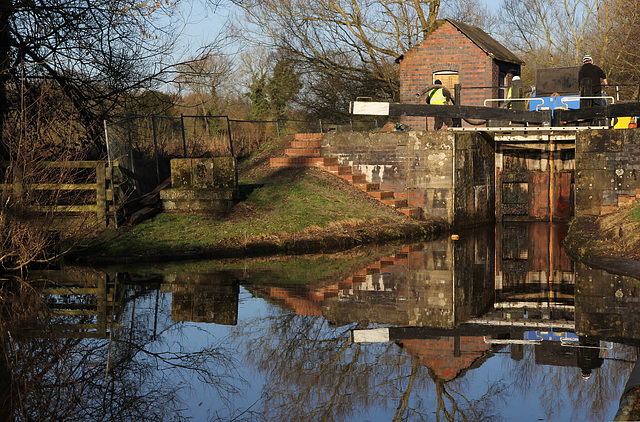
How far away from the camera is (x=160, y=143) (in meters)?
22.3

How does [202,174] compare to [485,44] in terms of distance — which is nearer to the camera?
[202,174]

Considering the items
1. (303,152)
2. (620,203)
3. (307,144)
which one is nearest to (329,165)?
(303,152)

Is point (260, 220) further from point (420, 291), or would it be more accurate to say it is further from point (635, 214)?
point (635, 214)

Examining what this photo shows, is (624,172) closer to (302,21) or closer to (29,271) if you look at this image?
(29,271)

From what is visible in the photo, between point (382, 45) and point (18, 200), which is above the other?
point (382, 45)

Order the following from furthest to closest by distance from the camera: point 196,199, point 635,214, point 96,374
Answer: point 196,199, point 635,214, point 96,374

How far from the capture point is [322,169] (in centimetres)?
1980

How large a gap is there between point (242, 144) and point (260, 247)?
39.7 ft

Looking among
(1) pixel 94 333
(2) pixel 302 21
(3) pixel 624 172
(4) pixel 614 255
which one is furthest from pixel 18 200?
(2) pixel 302 21

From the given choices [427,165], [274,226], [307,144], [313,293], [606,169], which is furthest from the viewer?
[307,144]

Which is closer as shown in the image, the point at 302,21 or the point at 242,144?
the point at 242,144

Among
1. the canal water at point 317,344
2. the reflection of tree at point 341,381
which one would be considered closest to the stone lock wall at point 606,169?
the canal water at point 317,344

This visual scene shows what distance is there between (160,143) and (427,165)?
898 cm

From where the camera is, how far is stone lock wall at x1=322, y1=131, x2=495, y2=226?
18.3 meters
